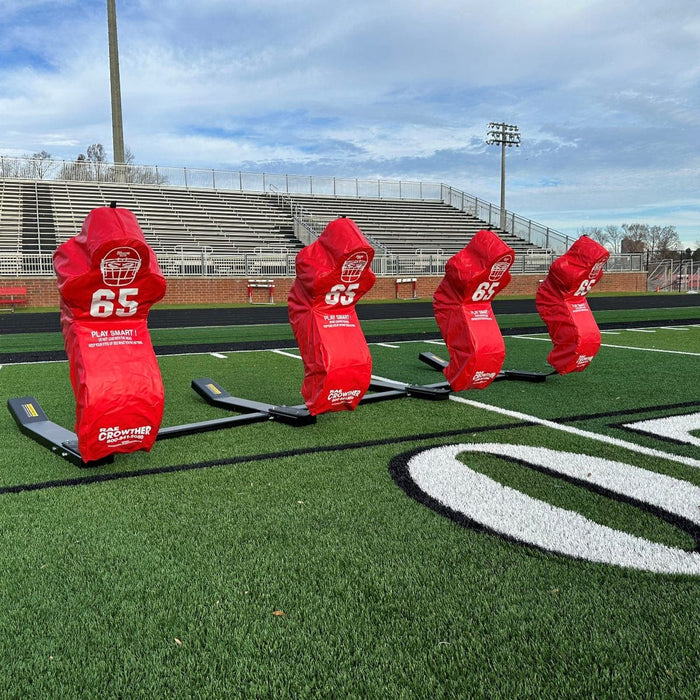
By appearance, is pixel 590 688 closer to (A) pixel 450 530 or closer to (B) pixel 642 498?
(A) pixel 450 530

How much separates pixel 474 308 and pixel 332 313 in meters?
1.59

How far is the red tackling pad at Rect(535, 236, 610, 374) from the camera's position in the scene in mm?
6191

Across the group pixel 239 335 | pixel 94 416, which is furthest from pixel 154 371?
pixel 239 335

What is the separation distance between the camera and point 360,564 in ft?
8.14

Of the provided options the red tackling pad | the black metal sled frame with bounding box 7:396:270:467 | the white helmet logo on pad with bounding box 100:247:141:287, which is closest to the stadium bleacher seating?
the black metal sled frame with bounding box 7:396:270:467

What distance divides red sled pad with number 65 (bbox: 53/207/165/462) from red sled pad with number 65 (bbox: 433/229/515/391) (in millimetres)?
2709

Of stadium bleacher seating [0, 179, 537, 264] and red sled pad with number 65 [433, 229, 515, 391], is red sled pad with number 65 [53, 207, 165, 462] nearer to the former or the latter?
red sled pad with number 65 [433, 229, 515, 391]

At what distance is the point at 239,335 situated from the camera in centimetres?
1213

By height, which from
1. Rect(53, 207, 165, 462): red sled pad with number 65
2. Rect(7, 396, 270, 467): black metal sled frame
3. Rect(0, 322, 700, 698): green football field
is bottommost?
Rect(0, 322, 700, 698): green football field

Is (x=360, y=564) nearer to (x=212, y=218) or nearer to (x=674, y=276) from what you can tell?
(x=212, y=218)

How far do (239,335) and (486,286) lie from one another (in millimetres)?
7424

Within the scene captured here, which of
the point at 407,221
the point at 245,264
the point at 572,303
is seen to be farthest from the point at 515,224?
the point at 572,303

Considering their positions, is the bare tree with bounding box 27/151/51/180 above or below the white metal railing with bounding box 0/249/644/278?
above

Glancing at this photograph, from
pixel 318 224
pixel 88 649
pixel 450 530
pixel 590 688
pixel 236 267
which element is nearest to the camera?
pixel 590 688
